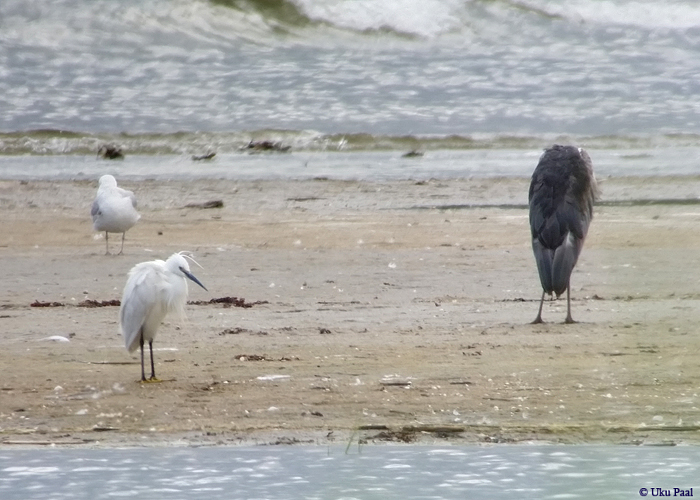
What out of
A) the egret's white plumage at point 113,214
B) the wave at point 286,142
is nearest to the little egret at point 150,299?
the egret's white plumage at point 113,214

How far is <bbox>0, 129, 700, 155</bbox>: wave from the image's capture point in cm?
2245

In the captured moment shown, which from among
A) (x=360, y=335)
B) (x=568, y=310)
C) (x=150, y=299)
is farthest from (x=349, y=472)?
(x=568, y=310)

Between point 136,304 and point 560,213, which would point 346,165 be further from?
point 136,304

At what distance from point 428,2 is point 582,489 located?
1405 inches

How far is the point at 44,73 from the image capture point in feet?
105

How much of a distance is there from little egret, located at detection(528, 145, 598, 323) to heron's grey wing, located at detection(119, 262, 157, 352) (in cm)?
259

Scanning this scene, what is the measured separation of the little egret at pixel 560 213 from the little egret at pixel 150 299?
243cm

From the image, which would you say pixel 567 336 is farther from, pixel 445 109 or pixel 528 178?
pixel 445 109

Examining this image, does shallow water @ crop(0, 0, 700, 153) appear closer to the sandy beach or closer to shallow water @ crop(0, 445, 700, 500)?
the sandy beach

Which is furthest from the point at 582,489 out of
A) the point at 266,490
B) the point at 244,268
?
the point at 244,268

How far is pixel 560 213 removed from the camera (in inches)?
342

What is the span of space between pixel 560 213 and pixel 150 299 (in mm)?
3010

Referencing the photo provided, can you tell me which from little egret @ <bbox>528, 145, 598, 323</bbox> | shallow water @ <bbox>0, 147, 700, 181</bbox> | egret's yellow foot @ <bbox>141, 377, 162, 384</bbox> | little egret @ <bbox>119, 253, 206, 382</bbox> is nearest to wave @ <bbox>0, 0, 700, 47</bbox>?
shallow water @ <bbox>0, 147, 700, 181</bbox>

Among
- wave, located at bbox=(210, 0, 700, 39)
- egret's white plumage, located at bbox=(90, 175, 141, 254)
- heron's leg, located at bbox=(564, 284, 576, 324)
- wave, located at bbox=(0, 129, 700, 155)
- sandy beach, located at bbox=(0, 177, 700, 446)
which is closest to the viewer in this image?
sandy beach, located at bbox=(0, 177, 700, 446)
